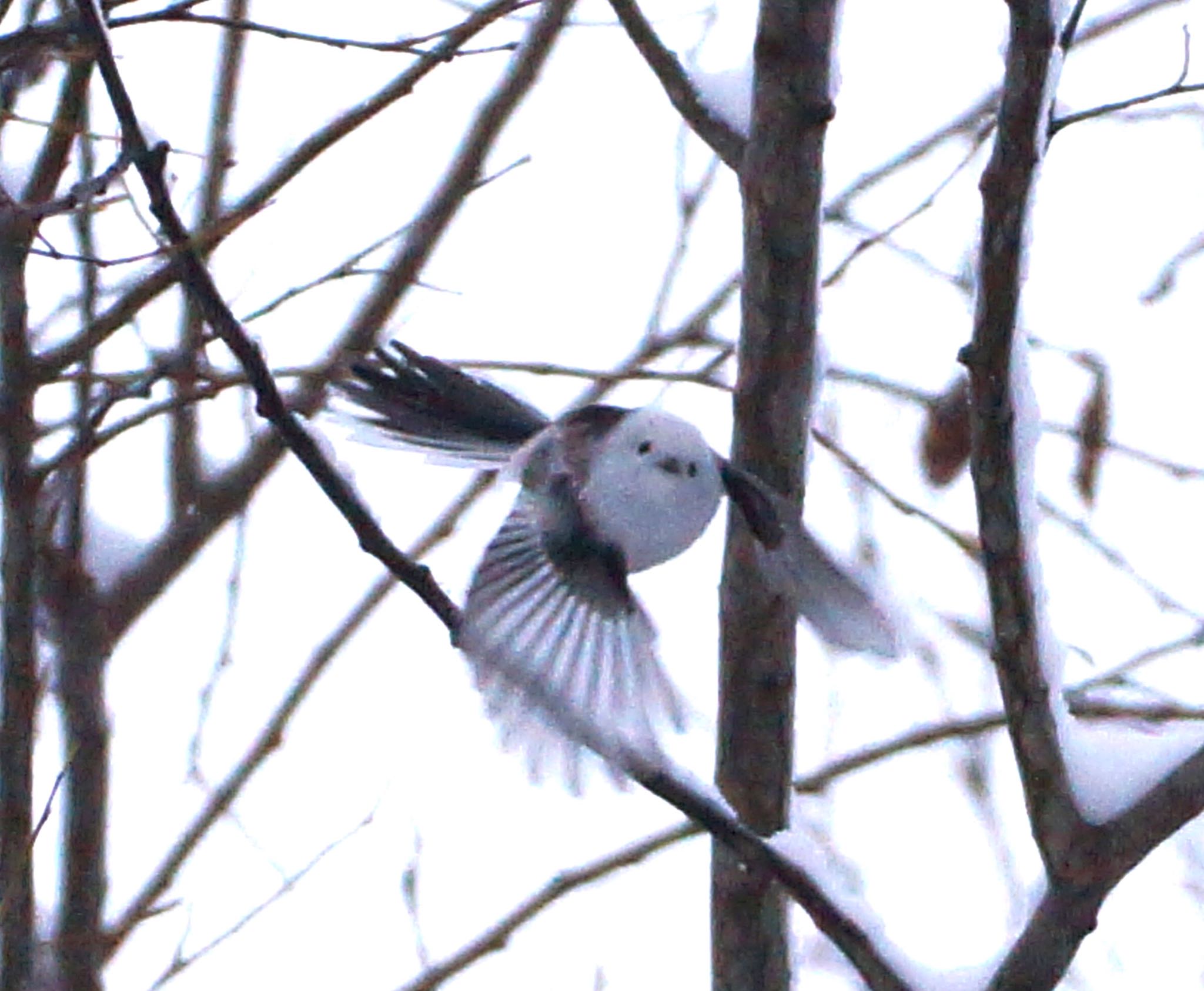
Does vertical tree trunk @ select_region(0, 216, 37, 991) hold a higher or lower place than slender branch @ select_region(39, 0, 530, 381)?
lower

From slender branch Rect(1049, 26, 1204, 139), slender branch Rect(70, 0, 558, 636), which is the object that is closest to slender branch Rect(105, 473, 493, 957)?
slender branch Rect(70, 0, 558, 636)

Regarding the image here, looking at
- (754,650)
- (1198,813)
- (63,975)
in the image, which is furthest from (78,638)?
(1198,813)

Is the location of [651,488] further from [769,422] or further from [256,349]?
[256,349]

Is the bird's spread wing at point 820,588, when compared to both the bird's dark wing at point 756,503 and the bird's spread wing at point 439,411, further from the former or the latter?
the bird's spread wing at point 439,411

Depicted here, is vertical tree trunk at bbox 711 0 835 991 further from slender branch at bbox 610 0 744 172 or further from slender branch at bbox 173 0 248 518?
slender branch at bbox 173 0 248 518

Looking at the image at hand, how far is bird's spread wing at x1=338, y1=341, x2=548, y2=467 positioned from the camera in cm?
154

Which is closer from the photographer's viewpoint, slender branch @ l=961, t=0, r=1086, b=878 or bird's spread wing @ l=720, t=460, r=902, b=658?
slender branch @ l=961, t=0, r=1086, b=878

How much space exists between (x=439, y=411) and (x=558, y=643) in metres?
0.32

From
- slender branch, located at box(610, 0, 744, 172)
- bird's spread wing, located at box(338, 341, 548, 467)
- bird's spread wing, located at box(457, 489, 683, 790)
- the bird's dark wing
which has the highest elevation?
slender branch, located at box(610, 0, 744, 172)

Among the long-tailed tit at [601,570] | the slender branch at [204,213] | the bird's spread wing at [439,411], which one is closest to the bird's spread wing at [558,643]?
the long-tailed tit at [601,570]

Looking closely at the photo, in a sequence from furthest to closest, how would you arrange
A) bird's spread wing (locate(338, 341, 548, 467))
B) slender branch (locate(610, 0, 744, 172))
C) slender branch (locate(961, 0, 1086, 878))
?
bird's spread wing (locate(338, 341, 548, 467)) < slender branch (locate(610, 0, 744, 172)) < slender branch (locate(961, 0, 1086, 878))

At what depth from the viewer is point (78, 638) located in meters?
1.41

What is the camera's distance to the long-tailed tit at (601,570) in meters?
1.22

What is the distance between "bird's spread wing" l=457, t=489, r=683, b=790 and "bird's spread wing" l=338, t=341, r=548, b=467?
103 millimetres
